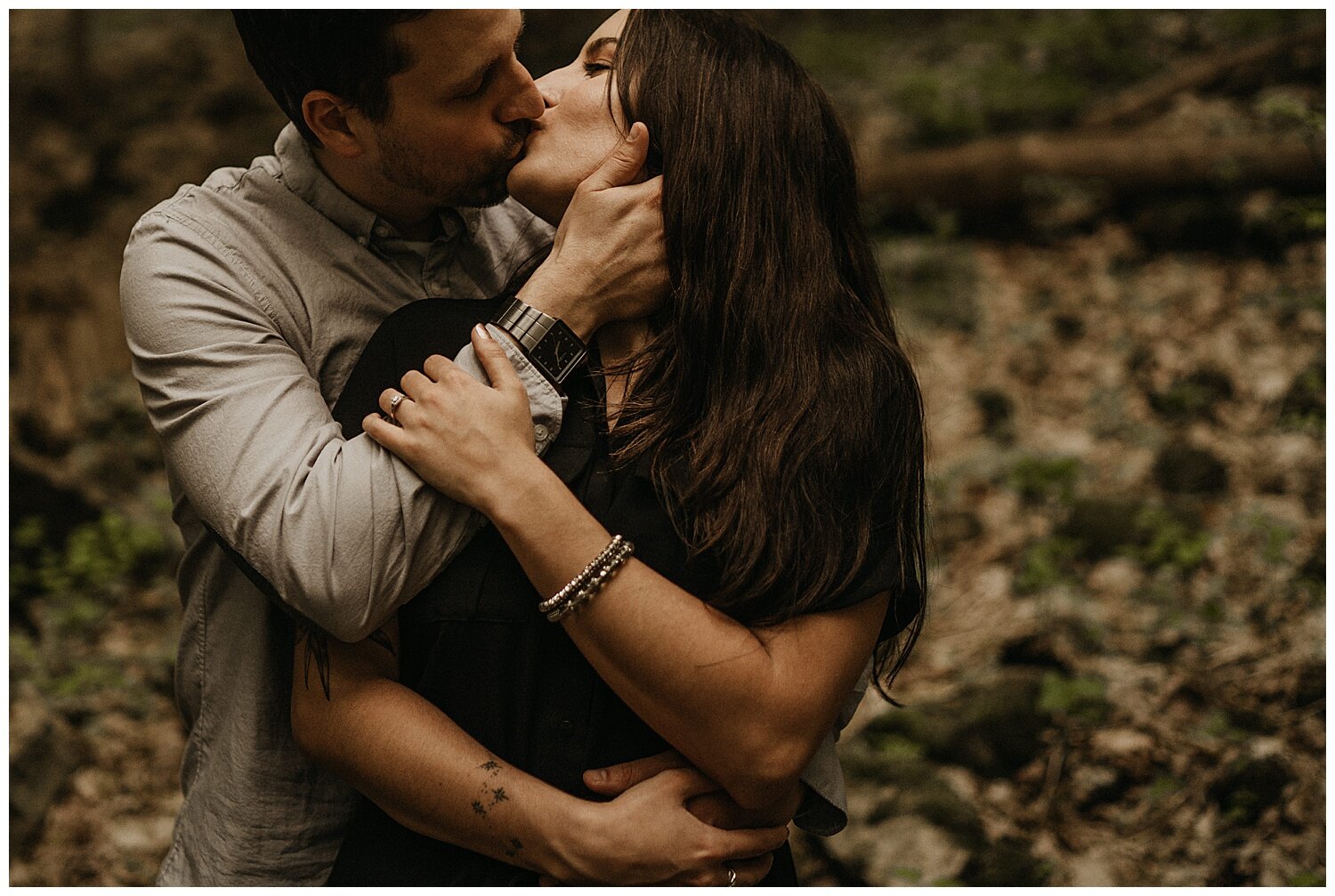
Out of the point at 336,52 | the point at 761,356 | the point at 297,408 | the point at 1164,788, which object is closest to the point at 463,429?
the point at 297,408

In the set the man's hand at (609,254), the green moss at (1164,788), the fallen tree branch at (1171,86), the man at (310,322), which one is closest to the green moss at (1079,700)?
the green moss at (1164,788)

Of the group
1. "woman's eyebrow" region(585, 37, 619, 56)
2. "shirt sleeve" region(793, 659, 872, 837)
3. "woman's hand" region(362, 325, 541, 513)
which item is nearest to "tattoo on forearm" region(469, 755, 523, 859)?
"woman's hand" region(362, 325, 541, 513)

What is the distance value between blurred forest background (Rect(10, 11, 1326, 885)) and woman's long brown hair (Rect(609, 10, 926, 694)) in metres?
2.05

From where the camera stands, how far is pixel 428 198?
211cm

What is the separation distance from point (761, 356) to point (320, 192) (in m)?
0.88

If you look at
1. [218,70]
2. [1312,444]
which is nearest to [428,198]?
[1312,444]

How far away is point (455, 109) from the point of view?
2033mm

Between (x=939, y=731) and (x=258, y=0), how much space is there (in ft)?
10.3

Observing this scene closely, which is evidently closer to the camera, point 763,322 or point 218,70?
point 763,322

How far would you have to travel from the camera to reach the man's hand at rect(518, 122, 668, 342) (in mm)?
1873

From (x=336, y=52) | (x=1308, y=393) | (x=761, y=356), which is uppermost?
(x=336, y=52)

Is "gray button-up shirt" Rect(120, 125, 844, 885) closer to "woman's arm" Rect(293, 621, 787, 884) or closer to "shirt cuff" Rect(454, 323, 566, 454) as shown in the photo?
"shirt cuff" Rect(454, 323, 566, 454)

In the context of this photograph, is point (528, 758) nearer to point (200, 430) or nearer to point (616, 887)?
point (616, 887)

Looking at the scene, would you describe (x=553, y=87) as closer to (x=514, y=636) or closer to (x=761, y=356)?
(x=761, y=356)
